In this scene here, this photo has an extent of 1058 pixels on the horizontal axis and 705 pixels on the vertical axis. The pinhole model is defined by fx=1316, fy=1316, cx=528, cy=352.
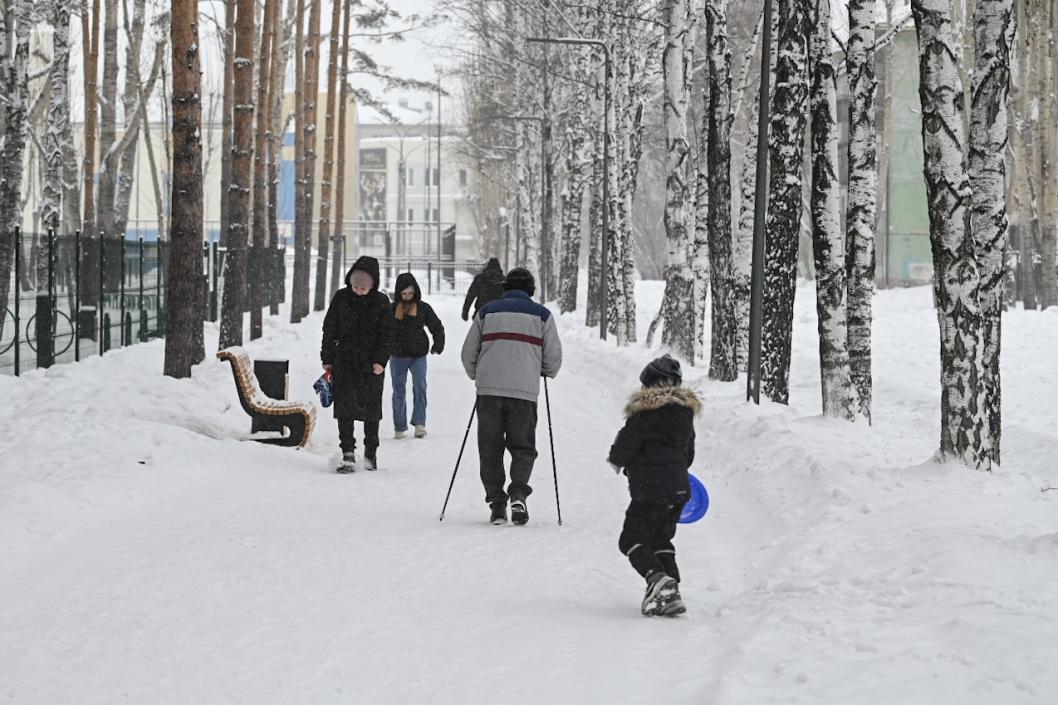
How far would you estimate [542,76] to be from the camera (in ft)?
151

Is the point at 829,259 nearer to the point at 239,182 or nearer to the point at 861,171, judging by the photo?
the point at 861,171

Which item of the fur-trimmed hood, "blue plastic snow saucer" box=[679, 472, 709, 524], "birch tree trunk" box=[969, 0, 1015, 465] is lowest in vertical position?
"blue plastic snow saucer" box=[679, 472, 709, 524]

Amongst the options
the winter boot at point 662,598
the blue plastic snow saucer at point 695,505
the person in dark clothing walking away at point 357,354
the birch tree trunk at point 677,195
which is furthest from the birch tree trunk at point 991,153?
the birch tree trunk at point 677,195

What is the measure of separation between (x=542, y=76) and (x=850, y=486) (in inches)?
1499

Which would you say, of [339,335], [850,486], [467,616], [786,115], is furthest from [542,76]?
[467,616]

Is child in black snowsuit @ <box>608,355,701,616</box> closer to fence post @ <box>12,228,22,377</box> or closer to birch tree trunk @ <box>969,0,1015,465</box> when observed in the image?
birch tree trunk @ <box>969,0,1015,465</box>

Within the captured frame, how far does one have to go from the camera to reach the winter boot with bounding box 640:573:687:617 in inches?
266

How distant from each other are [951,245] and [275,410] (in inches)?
281

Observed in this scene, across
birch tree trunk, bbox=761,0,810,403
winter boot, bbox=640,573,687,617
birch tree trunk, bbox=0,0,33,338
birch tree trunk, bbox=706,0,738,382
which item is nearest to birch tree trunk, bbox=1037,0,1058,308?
birch tree trunk, bbox=706,0,738,382

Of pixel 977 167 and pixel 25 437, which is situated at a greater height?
pixel 977 167

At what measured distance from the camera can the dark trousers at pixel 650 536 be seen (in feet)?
22.7

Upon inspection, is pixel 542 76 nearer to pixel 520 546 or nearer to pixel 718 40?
pixel 718 40

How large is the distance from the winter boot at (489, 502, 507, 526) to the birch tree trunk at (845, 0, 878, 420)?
17.0ft

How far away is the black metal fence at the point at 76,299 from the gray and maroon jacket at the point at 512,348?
388 inches
